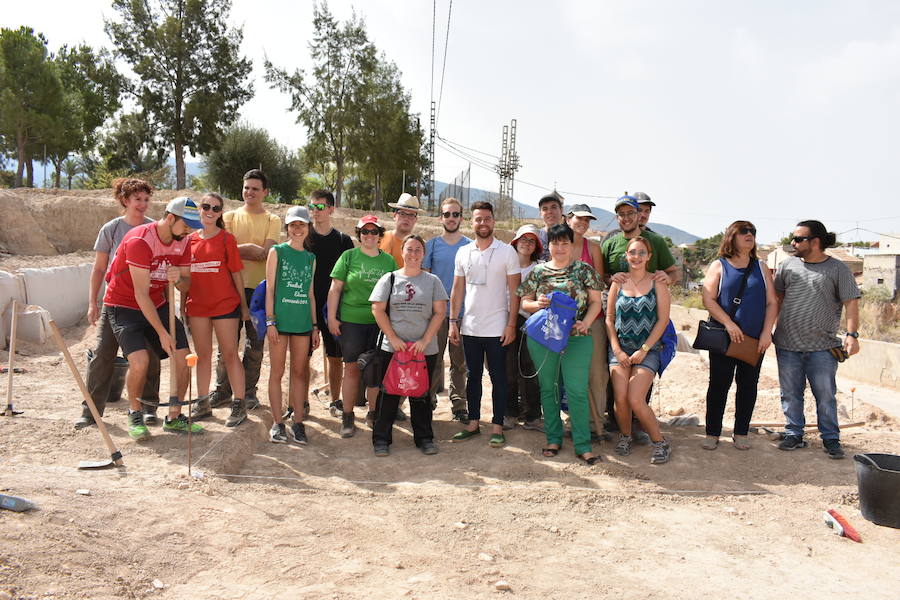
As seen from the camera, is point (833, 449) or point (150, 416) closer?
point (833, 449)

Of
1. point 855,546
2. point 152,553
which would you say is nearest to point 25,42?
point 152,553

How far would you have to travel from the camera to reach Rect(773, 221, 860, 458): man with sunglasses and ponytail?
5176 mm

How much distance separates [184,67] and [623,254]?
84.2 feet

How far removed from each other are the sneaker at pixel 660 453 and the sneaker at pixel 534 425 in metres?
1.03

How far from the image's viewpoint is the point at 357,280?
5.27 meters

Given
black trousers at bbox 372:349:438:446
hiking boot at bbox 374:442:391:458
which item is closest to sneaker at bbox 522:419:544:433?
black trousers at bbox 372:349:438:446

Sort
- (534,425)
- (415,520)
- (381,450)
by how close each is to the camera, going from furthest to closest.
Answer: (534,425) < (381,450) < (415,520)

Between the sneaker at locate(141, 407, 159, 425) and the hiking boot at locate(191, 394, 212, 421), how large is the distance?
30 cm

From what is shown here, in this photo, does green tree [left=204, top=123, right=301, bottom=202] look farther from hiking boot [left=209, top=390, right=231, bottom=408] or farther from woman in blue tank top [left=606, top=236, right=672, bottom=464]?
woman in blue tank top [left=606, top=236, right=672, bottom=464]

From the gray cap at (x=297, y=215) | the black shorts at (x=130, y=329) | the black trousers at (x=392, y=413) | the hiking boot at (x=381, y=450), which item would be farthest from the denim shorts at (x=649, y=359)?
the black shorts at (x=130, y=329)

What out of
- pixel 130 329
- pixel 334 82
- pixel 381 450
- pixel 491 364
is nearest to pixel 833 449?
pixel 491 364

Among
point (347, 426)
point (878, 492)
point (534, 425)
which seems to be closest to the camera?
point (878, 492)

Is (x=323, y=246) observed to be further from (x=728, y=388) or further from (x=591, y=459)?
(x=728, y=388)

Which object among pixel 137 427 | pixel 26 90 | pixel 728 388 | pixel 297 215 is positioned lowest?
pixel 137 427
